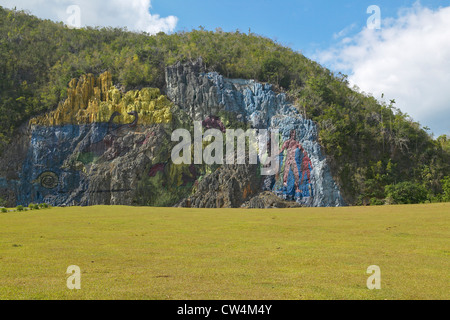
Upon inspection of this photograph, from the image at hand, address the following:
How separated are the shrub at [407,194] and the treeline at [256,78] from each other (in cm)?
12

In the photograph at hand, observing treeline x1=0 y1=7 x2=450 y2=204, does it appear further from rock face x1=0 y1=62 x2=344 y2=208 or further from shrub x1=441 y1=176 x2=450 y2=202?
rock face x1=0 y1=62 x2=344 y2=208

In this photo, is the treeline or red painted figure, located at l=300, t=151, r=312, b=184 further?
the treeline

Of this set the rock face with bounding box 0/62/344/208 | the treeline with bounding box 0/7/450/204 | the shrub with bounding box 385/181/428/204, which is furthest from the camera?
the treeline with bounding box 0/7/450/204

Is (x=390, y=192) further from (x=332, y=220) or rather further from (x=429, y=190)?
(x=332, y=220)

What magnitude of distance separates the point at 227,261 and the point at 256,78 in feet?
139

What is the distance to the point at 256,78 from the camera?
5109 cm

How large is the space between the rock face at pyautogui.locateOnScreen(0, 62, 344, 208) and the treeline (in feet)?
7.86

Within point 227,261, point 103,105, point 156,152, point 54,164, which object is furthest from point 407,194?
point 54,164

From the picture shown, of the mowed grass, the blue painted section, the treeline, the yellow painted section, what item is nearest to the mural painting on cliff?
the treeline

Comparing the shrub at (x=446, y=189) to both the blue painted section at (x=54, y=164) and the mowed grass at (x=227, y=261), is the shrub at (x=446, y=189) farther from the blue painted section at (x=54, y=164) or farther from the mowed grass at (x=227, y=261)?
the blue painted section at (x=54, y=164)

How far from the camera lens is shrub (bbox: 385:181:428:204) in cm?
3938

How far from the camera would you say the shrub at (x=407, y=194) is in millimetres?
39375

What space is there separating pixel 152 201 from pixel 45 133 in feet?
53.2

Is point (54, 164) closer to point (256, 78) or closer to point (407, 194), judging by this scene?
point (256, 78)
